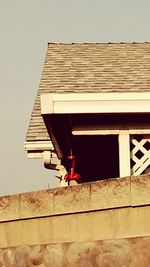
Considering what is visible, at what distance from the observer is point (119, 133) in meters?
9.59

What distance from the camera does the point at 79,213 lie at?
5105 millimetres

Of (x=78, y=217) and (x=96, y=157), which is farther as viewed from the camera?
(x=96, y=157)

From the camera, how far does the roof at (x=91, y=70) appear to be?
11.3 m

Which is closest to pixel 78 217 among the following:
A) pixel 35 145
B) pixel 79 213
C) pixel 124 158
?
pixel 79 213

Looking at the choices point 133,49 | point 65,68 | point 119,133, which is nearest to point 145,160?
point 119,133

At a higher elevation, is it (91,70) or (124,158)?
(91,70)

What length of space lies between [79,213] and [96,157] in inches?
313

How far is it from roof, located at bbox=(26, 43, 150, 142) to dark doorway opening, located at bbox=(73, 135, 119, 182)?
788mm

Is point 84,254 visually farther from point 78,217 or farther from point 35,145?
point 35,145

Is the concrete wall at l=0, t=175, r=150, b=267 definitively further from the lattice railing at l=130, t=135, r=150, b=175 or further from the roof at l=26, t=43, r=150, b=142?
the roof at l=26, t=43, r=150, b=142

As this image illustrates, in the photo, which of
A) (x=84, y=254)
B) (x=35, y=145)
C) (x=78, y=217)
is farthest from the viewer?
(x=35, y=145)

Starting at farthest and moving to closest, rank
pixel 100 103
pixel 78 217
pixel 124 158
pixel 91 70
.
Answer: pixel 91 70 < pixel 124 158 < pixel 100 103 < pixel 78 217

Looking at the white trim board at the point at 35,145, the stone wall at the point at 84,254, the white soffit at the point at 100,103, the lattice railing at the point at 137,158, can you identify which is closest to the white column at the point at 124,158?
the lattice railing at the point at 137,158

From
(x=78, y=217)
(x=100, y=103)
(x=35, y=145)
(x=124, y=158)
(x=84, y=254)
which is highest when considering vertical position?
(x=35, y=145)
